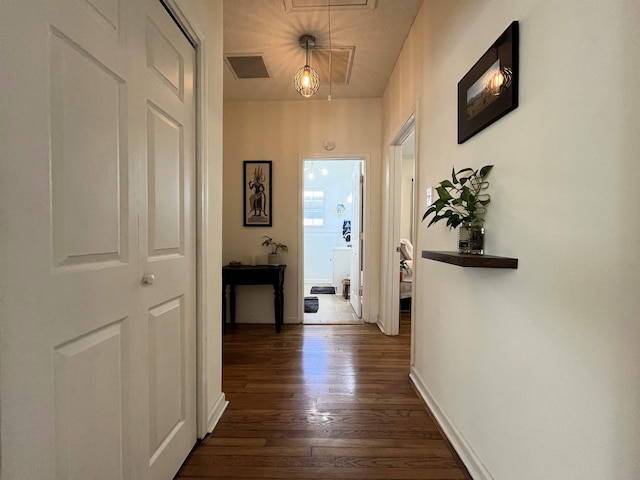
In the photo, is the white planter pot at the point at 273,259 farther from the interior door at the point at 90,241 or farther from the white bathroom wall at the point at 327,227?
the white bathroom wall at the point at 327,227

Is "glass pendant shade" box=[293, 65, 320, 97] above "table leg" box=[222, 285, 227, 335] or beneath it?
above

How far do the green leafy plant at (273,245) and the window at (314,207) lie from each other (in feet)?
9.86

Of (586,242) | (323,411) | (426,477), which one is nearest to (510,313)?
(586,242)

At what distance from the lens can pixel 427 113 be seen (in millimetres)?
2076

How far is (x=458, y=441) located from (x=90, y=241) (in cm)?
175

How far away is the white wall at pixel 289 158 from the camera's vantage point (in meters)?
3.68

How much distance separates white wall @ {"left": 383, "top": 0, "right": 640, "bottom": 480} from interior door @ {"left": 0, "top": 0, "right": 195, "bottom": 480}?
1318 mm

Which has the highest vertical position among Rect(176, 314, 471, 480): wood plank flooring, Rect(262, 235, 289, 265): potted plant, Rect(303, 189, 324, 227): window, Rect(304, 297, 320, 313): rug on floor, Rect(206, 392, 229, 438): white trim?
Rect(303, 189, 324, 227): window

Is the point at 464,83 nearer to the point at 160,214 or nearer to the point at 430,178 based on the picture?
the point at 430,178

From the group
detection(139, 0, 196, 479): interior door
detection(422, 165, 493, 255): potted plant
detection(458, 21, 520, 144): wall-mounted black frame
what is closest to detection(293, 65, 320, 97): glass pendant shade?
detection(139, 0, 196, 479): interior door

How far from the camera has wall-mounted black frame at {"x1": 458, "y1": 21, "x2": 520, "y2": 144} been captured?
1.11 meters

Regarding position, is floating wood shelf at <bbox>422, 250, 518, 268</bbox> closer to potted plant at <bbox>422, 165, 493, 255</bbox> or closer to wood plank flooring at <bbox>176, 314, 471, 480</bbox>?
potted plant at <bbox>422, 165, 493, 255</bbox>

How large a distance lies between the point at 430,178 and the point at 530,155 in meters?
1.01

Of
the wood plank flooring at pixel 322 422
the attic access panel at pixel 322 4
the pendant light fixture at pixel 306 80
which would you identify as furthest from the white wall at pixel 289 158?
the attic access panel at pixel 322 4
